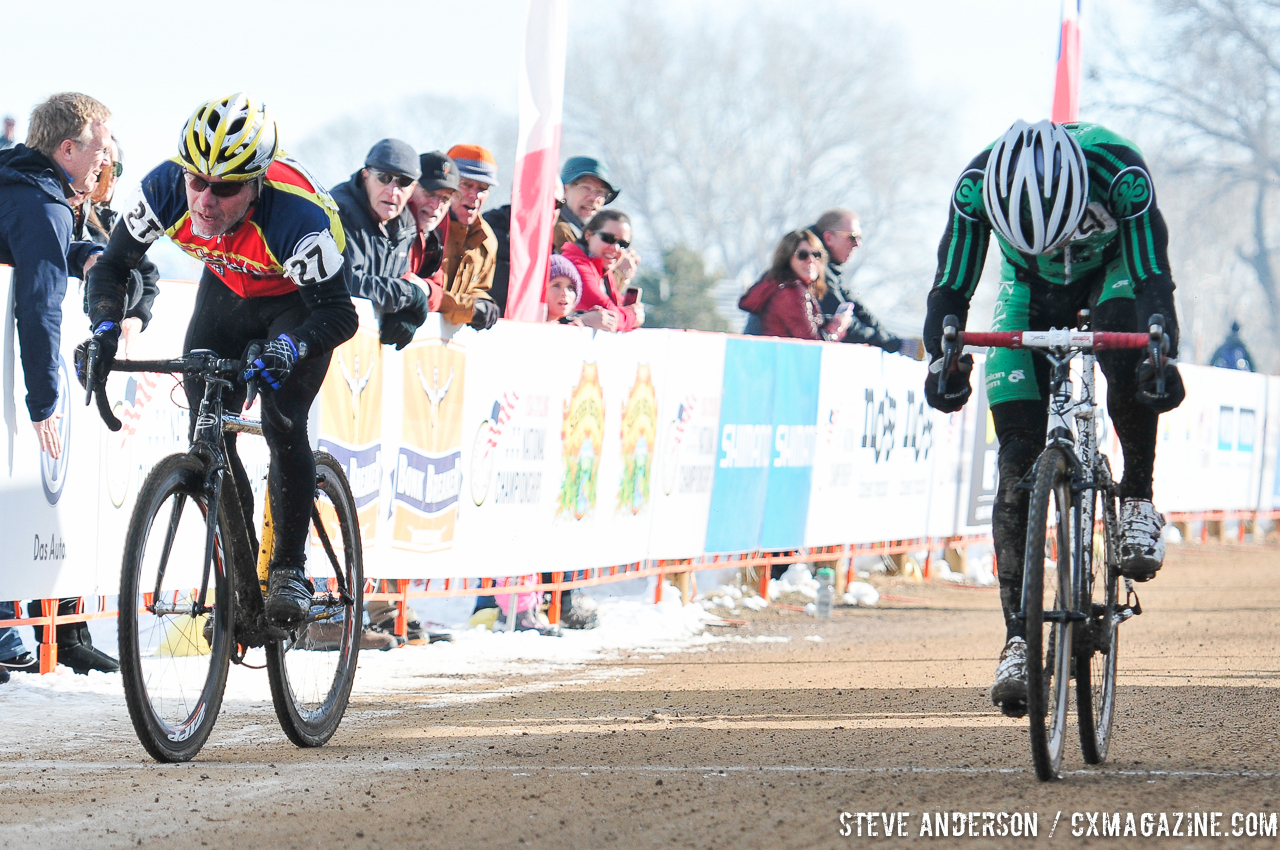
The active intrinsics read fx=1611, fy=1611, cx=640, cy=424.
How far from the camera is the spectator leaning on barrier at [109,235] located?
6.82m

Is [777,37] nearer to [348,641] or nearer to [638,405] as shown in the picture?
[638,405]

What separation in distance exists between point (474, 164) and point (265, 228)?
427cm

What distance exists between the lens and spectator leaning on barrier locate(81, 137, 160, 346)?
6824 millimetres

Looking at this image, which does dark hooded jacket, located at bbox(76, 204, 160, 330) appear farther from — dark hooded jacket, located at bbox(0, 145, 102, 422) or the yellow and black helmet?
the yellow and black helmet

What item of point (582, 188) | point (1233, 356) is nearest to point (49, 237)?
point (582, 188)

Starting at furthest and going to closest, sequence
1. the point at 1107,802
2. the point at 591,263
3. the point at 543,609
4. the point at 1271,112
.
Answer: the point at 1271,112 → the point at 591,263 → the point at 543,609 → the point at 1107,802

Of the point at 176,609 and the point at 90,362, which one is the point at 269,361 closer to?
the point at 90,362

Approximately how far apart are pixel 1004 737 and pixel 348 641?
7.74 ft

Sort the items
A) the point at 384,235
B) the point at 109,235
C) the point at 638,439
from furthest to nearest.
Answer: the point at 638,439, the point at 384,235, the point at 109,235

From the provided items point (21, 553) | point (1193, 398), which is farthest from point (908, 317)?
point (21, 553)

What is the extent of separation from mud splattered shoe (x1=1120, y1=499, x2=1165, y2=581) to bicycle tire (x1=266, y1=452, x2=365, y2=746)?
262 centimetres

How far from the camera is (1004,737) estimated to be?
5.66m

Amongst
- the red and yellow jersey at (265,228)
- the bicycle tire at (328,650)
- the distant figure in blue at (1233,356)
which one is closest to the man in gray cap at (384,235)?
the bicycle tire at (328,650)

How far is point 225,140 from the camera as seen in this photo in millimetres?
4879
